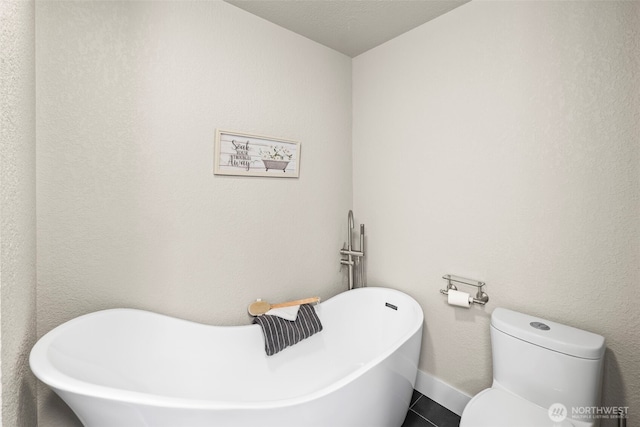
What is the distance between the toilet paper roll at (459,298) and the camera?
1659mm

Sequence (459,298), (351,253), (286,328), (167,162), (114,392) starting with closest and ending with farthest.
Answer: (114,392)
(167,162)
(459,298)
(286,328)
(351,253)

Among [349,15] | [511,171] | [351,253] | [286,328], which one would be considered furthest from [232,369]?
[349,15]

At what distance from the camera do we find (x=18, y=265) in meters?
0.97

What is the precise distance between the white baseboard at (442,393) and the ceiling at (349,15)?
2.45 meters

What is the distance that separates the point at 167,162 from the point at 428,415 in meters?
2.24

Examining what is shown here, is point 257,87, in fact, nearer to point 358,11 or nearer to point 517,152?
point 358,11

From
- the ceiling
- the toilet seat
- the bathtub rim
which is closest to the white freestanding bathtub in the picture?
the bathtub rim

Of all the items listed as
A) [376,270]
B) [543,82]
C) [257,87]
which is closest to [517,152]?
[543,82]

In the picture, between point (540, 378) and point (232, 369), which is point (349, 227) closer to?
point (232, 369)

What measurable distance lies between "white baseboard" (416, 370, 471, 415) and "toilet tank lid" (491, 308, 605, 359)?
26.9 inches

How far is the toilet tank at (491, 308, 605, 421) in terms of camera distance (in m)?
1.18

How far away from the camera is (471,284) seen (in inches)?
66.8

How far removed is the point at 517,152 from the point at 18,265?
2.27 metres

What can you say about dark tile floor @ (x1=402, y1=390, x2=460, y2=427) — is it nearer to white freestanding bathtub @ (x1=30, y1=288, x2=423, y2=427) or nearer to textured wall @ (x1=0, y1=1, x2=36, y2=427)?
white freestanding bathtub @ (x1=30, y1=288, x2=423, y2=427)
